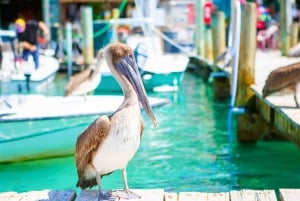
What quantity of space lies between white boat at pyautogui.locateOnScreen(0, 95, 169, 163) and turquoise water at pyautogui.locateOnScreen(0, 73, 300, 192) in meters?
0.19

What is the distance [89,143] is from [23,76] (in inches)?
460

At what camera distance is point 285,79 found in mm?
9102

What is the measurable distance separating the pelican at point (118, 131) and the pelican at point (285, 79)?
13.8 ft

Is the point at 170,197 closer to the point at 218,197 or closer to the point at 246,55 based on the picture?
the point at 218,197

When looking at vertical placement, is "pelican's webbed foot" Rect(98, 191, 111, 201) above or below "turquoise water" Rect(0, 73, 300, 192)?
above

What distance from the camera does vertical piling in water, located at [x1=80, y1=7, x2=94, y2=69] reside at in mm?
20302

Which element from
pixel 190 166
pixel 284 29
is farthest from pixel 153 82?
pixel 190 166

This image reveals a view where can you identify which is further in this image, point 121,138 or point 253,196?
point 121,138

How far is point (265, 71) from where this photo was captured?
44.7 feet

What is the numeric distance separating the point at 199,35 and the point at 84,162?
17.6m

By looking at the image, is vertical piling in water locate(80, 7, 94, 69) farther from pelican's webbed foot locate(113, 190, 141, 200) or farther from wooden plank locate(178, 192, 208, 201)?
wooden plank locate(178, 192, 208, 201)

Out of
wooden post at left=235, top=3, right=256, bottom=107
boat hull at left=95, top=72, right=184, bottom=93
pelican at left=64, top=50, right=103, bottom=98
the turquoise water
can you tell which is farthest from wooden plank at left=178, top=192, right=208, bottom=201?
boat hull at left=95, top=72, right=184, bottom=93

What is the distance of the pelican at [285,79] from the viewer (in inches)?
352

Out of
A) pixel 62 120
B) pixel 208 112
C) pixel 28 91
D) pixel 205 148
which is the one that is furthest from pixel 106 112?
pixel 28 91
